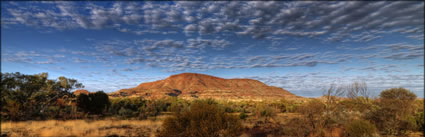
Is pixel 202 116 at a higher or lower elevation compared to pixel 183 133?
higher

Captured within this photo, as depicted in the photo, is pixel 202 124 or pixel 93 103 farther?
pixel 93 103

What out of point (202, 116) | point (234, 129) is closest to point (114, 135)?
point (202, 116)

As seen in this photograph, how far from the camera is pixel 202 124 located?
8891 mm

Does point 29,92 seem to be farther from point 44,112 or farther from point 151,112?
point 151,112

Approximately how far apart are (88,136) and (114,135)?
1.15 meters

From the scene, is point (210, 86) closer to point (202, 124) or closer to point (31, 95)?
point (31, 95)

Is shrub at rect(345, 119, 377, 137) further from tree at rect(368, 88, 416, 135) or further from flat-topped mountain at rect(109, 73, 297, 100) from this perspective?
flat-topped mountain at rect(109, 73, 297, 100)

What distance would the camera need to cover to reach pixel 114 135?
36.9ft

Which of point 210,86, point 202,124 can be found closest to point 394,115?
point 202,124

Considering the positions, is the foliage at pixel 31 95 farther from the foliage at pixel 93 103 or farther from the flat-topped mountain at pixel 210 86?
the flat-topped mountain at pixel 210 86

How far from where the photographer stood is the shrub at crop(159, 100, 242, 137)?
8922 mm

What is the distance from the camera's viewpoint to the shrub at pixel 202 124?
892 centimetres

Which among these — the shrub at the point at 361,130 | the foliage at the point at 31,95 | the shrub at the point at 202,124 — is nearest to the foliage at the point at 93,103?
the foliage at the point at 31,95

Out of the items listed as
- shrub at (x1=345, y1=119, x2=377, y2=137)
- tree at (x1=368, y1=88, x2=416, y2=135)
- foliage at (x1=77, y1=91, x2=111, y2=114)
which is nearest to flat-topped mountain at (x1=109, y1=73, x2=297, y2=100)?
foliage at (x1=77, y1=91, x2=111, y2=114)
